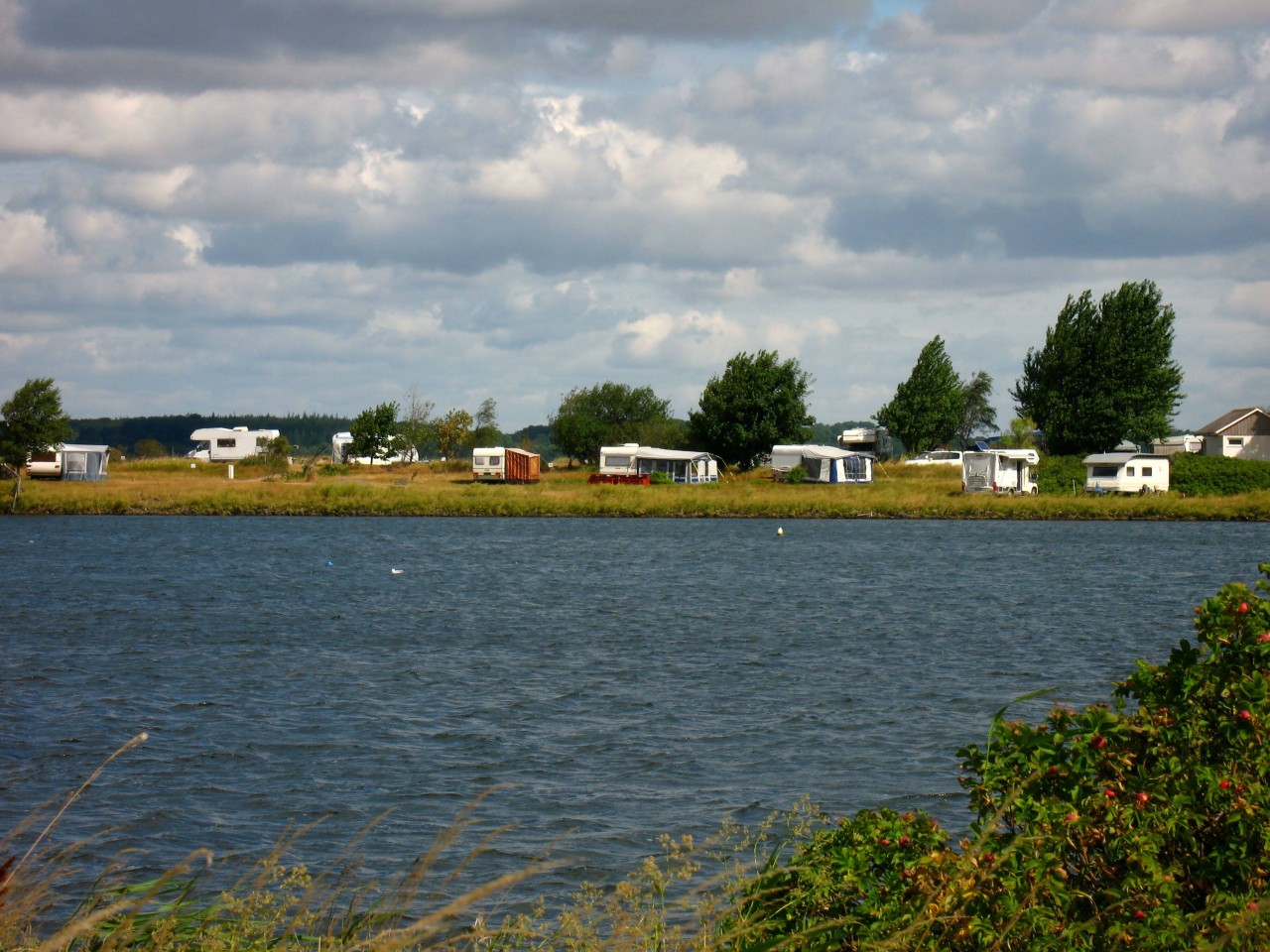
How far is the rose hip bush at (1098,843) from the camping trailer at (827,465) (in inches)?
3146

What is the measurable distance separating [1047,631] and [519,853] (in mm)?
21136

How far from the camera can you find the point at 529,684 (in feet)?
73.5

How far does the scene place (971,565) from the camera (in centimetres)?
4988

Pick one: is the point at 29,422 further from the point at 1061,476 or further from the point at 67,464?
the point at 1061,476

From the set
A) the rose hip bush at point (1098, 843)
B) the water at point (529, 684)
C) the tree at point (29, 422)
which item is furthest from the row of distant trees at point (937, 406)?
the rose hip bush at point (1098, 843)

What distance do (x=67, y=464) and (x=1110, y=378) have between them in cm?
7510

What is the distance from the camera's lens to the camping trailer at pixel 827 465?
85.5 meters

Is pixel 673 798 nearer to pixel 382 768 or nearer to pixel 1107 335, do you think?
pixel 382 768

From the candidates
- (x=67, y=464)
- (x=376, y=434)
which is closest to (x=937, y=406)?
(x=376, y=434)

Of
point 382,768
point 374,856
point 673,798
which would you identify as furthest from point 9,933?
point 382,768

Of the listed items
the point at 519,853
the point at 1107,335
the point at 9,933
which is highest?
the point at 1107,335

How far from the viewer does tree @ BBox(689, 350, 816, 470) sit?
9612 cm

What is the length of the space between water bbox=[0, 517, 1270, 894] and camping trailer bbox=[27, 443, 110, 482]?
39.7 m

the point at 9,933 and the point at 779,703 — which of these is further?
the point at 779,703
